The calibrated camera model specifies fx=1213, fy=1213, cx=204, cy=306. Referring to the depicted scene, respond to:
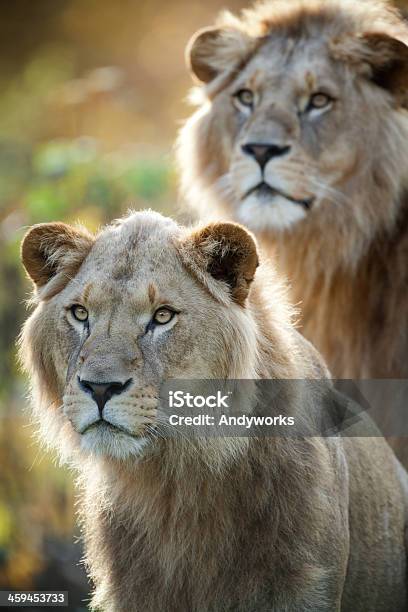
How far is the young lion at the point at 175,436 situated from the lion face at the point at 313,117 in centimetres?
154

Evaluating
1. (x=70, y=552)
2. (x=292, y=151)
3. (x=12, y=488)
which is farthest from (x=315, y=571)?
(x=12, y=488)

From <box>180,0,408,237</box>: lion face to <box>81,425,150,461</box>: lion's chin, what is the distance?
2.11 meters

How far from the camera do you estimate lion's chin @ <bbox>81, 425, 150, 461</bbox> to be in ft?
10.9

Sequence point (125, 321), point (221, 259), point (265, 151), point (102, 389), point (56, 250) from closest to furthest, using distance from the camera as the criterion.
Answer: point (102, 389)
point (125, 321)
point (221, 259)
point (56, 250)
point (265, 151)

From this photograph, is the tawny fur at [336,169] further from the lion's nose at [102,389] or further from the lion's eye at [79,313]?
the lion's nose at [102,389]

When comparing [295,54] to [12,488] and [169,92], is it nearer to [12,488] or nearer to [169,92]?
[12,488]

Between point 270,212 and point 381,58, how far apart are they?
85cm

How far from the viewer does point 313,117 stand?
5367mm

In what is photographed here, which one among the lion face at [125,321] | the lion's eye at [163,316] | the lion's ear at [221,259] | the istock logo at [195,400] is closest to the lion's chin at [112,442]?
the lion face at [125,321]

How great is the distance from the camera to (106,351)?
3299 millimetres

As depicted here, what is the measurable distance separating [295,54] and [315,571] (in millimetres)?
Answer: 2727

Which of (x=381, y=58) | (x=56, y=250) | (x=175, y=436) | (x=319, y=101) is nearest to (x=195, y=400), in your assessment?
(x=175, y=436)

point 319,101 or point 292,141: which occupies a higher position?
point 319,101

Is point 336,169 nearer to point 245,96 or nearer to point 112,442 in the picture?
point 245,96
